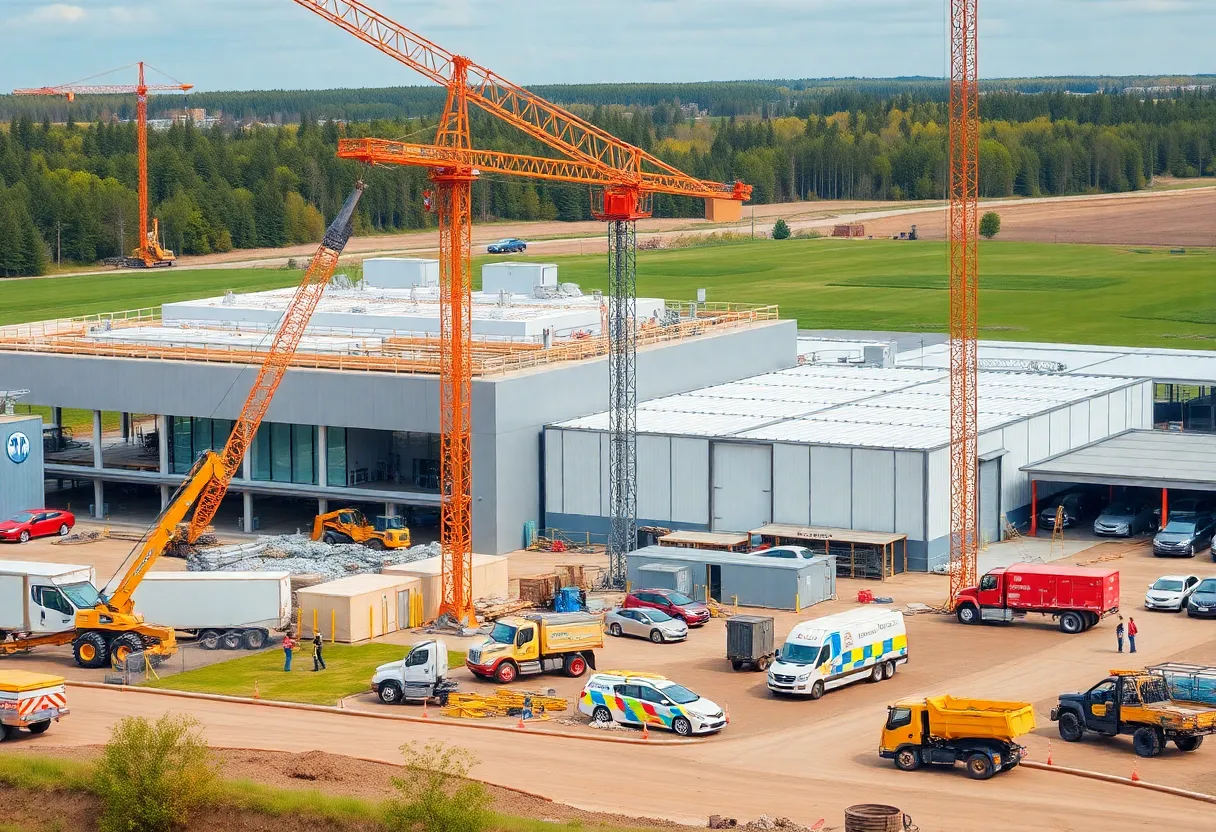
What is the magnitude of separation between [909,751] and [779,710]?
21.8 ft

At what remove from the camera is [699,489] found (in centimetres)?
7581

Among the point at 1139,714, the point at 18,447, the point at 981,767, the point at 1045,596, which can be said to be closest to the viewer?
the point at 981,767

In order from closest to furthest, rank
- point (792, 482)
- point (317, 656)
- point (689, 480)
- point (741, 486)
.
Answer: point (317, 656) → point (792, 482) → point (741, 486) → point (689, 480)

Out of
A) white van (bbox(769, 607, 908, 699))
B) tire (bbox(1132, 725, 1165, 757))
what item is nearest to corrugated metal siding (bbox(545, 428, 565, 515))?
white van (bbox(769, 607, 908, 699))

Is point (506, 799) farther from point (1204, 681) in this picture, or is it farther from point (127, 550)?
point (127, 550)

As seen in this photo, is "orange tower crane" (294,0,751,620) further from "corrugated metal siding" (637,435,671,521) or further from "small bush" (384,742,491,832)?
"small bush" (384,742,491,832)

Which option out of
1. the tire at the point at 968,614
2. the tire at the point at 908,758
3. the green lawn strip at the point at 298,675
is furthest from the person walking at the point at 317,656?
the tire at the point at 968,614

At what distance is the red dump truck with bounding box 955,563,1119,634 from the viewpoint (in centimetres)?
6072

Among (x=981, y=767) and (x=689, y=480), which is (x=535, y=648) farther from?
(x=689, y=480)

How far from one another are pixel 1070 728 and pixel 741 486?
28.3m

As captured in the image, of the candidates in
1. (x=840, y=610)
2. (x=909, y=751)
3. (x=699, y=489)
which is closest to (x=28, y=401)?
(x=699, y=489)

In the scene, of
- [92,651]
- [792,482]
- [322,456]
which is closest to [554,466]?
[792,482]

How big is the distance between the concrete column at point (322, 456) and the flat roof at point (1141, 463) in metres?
28.4

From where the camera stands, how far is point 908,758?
4575 cm
